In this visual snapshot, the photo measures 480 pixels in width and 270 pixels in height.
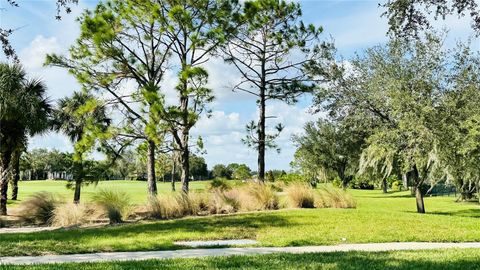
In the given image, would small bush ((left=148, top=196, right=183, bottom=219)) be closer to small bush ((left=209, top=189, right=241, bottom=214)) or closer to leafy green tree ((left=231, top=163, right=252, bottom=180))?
small bush ((left=209, top=189, right=241, bottom=214))

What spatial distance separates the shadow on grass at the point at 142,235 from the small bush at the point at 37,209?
5.62 metres

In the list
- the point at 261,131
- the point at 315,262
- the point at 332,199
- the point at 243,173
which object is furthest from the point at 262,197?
the point at 243,173

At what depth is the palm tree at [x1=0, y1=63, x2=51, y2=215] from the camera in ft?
76.3

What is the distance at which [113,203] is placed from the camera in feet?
55.5

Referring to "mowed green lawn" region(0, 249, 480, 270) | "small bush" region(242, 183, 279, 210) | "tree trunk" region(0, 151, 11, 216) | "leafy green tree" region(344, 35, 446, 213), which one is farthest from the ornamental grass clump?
"leafy green tree" region(344, 35, 446, 213)

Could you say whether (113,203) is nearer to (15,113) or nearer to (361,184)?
(15,113)

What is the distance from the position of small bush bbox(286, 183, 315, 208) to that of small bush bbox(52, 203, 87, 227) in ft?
24.0

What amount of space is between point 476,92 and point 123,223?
50.8ft

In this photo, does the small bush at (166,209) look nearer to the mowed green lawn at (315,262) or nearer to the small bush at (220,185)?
the small bush at (220,185)

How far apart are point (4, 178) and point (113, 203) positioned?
30.4ft

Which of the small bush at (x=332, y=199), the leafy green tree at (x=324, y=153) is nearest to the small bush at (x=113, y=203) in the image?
the small bush at (x=332, y=199)

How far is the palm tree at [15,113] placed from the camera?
76.3 ft

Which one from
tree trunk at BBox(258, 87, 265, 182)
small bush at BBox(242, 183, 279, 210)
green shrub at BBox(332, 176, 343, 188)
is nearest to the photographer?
small bush at BBox(242, 183, 279, 210)

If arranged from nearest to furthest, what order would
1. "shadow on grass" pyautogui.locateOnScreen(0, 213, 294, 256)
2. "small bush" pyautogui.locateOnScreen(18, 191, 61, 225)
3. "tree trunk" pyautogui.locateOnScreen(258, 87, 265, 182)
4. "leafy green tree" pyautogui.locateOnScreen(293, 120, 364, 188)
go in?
"shadow on grass" pyautogui.locateOnScreen(0, 213, 294, 256) < "small bush" pyautogui.locateOnScreen(18, 191, 61, 225) < "tree trunk" pyautogui.locateOnScreen(258, 87, 265, 182) < "leafy green tree" pyautogui.locateOnScreen(293, 120, 364, 188)
